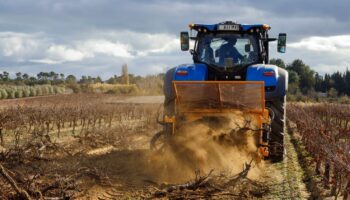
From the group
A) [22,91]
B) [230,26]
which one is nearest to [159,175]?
[230,26]

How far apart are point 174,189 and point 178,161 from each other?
1153 millimetres

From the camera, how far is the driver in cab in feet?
27.3

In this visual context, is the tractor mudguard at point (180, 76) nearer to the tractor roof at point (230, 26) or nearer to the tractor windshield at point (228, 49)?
the tractor windshield at point (228, 49)

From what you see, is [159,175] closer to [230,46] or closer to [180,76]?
[180,76]

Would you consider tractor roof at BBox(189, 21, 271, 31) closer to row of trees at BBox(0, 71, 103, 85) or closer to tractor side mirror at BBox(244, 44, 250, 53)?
tractor side mirror at BBox(244, 44, 250, 53)

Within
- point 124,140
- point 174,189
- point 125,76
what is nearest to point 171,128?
point 174,189

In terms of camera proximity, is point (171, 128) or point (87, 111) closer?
point (171, 128)

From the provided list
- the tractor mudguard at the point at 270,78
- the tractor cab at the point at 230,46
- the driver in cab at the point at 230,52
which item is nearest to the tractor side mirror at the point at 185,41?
the tractor cab at the point at 230,46

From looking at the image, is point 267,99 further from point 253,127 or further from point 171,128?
point 171,128

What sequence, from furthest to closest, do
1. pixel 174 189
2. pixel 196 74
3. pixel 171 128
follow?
pixel 196 74 < pixel 171 128 < pixel 174 189

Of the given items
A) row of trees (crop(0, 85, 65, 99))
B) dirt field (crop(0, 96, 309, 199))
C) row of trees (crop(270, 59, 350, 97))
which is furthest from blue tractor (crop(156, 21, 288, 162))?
row of trees (crop(270, 59, 350, 97))

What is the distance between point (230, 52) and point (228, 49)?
3.0 inches

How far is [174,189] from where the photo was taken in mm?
5699

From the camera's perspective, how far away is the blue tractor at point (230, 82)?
23.9 ft
